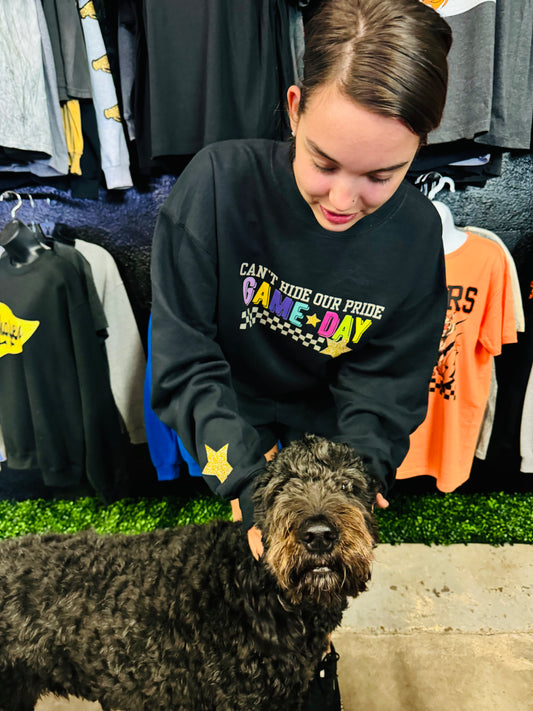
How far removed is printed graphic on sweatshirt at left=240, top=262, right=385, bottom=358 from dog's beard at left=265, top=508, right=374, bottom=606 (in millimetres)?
516

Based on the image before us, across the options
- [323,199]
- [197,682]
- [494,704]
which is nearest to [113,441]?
[197,682]

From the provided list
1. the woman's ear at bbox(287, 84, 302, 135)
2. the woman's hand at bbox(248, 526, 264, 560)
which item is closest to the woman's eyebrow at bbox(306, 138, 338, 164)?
the woman's ear at bbox(287, 84, 302, 135)

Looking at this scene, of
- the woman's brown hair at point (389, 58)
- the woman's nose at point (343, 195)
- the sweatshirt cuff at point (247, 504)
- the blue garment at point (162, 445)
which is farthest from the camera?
the blue garment at point (162, 445)

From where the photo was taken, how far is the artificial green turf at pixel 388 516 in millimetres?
2428

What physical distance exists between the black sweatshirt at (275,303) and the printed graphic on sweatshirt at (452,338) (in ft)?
2.29

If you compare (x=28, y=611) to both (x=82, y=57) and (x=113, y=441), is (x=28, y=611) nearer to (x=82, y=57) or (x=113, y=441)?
(x=113, y=441)

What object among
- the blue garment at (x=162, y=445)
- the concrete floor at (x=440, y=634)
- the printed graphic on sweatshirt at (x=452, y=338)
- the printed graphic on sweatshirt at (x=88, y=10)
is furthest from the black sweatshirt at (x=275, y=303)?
the printed graphic on sweatshirt at (x=88, y=10)

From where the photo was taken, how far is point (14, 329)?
6.41 ft

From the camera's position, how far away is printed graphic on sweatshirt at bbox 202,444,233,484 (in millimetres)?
1021

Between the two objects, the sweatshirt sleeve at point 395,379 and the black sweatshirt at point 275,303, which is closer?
the black sweatshirt at point 275,303

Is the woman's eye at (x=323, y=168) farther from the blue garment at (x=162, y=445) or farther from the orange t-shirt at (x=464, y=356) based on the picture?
the blue garment at (x=162, y=445)

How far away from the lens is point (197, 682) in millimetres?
1138

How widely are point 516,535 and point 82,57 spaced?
3.19 metres

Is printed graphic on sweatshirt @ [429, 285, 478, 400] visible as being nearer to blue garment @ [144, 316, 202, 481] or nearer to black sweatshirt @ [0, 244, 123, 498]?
blue garment @ [144, 316, 202, 481]
